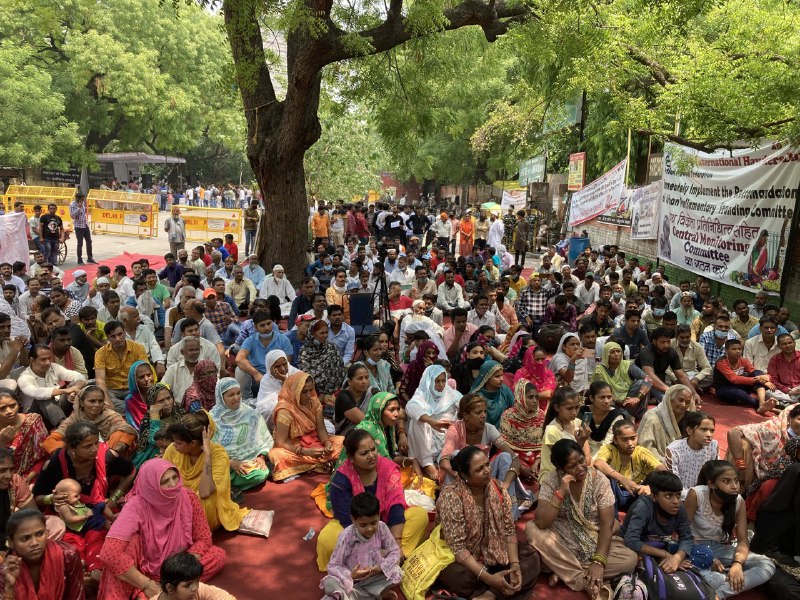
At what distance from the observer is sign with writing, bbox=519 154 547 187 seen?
2436 centimetres

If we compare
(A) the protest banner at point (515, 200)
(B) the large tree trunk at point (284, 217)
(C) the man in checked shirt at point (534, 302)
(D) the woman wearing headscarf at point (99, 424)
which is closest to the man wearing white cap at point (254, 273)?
(B) the large tree trunk at point (284, 217)

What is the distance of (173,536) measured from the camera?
12.6ft

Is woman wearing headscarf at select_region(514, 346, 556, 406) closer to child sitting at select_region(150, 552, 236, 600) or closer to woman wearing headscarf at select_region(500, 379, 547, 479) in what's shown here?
woman wearing headscarf at select_region(500, 379, 547, 479)

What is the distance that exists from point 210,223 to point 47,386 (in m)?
14.2

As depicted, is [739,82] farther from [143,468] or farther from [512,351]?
[143,468]

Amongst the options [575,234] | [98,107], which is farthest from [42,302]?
[98,107]

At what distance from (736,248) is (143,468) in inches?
357

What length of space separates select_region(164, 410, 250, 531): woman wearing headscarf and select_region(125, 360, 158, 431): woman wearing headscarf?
1.19 metres

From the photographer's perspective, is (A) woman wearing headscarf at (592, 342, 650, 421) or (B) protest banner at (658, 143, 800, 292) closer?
(A) woman wearing headscarf at (592, 342, 650, 421)

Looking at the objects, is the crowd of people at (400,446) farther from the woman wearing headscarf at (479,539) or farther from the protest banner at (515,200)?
the protest banner at (515,200)

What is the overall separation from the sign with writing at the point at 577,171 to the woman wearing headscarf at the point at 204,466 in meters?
14.1

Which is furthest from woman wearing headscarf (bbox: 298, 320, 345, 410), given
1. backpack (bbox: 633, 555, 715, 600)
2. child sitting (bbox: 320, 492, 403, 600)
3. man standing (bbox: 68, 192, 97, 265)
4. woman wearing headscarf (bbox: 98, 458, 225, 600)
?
man standing (bbox: 68, 192, 97, 265)

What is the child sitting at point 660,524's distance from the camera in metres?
3.93

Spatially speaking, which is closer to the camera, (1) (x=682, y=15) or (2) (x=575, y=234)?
(1) (x=682, y=15)
